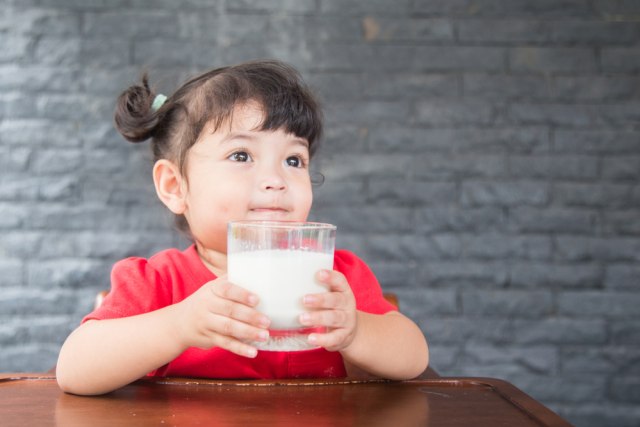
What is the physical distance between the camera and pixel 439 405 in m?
0.82

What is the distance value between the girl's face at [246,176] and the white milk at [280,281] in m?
0.34

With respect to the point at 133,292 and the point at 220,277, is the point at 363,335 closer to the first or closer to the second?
the point at 220,277

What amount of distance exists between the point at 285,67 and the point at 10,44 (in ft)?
5.76

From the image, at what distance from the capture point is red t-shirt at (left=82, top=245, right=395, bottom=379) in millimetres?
1134

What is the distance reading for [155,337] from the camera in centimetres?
91

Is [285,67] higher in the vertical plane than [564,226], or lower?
higher

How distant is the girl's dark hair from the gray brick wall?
1.34 m

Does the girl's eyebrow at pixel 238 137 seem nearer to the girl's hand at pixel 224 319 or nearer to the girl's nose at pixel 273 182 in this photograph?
the girl's nose at pixel 273 182

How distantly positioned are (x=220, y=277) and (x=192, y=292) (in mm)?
371

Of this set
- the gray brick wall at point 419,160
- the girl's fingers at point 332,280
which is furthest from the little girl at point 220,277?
the gray brick wall at point 419,160

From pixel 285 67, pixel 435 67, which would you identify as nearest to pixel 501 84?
pixel 435 67

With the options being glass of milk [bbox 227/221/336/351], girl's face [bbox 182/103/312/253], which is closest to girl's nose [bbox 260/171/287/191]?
girl's face [bbox 182/103/312/253]

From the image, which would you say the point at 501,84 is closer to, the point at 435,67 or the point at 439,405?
the point at 435,67

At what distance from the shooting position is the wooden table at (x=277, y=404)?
2.44 feet
